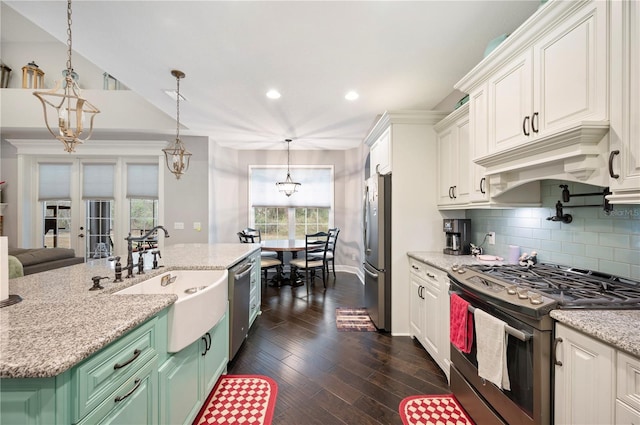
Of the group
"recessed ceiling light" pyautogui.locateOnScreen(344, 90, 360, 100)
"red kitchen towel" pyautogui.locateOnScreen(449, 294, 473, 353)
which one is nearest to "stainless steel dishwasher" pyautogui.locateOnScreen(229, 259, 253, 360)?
"red kitchen towel" pyautogui.locateOnScreen(449, 294, 473, 353)

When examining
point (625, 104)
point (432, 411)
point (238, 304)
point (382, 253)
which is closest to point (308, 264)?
point (382, 253)

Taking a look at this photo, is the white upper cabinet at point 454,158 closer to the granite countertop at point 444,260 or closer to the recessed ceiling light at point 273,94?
the granite countertop at point 444,260

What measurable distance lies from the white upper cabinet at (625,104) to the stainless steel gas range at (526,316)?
503 millimetres

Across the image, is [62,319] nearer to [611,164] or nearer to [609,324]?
[609,324]

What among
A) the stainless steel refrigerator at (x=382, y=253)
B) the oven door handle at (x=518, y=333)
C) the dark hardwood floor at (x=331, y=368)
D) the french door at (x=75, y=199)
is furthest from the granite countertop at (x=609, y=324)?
the french door at (x=75, y=199)

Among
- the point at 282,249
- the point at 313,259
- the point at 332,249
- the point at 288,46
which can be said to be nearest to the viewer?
the point at 288,46

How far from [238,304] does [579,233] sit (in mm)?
2622

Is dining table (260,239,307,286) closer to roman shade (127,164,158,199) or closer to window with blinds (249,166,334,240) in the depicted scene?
window with blinds (249,166,334,240)

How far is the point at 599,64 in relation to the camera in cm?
113

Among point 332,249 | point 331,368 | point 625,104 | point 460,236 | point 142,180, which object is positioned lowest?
point 331,368

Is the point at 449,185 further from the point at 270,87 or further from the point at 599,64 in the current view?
the point at 270,87

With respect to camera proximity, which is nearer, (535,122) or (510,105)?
(535,122)

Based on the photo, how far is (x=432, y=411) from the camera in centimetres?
169

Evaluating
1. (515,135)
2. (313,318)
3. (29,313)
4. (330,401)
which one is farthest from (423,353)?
(29,313)
